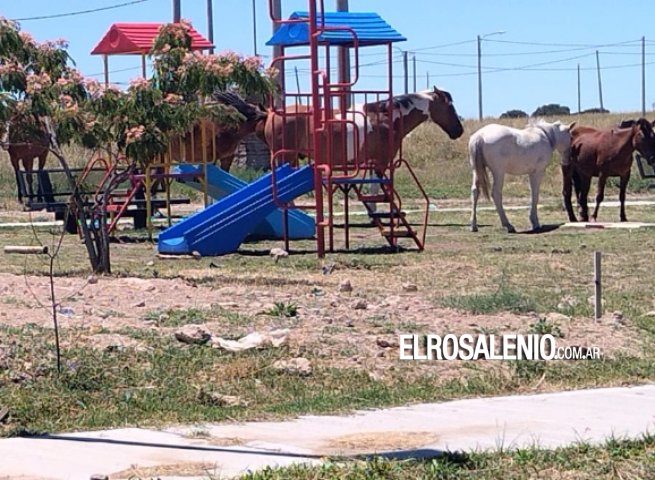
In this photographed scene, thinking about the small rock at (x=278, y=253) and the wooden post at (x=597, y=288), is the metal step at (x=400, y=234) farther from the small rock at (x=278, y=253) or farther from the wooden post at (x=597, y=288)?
the wooden post at (x=597, y=288)

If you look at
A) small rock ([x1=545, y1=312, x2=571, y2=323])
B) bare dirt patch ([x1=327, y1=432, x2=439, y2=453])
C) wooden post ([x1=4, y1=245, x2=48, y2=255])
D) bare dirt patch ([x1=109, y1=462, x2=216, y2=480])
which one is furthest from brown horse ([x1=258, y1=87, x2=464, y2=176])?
bare dirt patch ([x1=109, y1=462, x2=216, y2=480])

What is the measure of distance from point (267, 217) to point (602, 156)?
25.0ft

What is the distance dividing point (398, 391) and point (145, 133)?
7.69 meters

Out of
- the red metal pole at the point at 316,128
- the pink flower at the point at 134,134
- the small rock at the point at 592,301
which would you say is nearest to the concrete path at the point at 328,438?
the small rock at the point at 592,301

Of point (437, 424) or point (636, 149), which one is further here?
point (636, 149)

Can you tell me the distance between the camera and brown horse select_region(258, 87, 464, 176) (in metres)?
22.3

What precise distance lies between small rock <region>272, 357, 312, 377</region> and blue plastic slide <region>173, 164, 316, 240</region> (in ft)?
43.8

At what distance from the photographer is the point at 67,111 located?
16656 mm

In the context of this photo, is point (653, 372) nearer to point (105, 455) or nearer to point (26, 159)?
point (105, 455)

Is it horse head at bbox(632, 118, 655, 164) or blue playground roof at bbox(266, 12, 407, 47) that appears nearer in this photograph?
blue playground roof at bbox(266, 12, 407, 47)

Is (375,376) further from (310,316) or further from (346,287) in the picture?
(346,287)

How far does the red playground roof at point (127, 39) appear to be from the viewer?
2553cm

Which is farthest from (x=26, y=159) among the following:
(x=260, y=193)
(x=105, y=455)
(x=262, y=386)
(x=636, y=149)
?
(x=105, y=455)

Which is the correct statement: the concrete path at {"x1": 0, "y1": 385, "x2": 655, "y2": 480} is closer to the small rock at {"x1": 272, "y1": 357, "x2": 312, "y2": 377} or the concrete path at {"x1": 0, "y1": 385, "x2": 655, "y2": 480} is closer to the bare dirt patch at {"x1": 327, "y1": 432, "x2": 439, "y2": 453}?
the bare dirt patch at {"x1": 327, "y1": 432, "x2": 439, "y2": 453}
